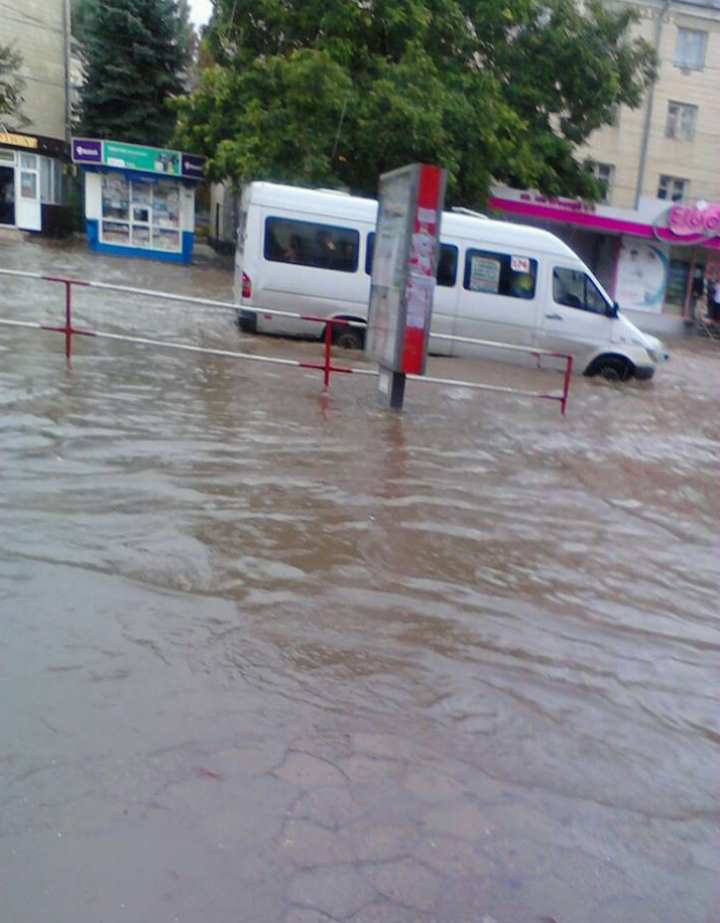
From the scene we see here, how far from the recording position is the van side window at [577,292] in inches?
566

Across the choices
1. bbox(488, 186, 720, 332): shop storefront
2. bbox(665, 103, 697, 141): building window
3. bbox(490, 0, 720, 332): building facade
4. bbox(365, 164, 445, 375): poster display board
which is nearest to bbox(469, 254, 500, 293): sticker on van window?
bbox(365, 164, 445, 375): poster display board

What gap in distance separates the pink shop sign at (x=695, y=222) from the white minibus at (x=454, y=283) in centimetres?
1687

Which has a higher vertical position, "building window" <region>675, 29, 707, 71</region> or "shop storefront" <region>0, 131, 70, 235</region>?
"building window" <region>675, 29, 707, 71</region>

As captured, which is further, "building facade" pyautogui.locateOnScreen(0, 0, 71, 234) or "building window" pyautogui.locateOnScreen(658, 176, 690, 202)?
"building window" pyautogui.locateOnScreen(658, 176, 690, 202)

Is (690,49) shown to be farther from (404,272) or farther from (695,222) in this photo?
(404,272)

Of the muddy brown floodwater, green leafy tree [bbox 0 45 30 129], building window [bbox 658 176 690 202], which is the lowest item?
the muddy brown floodwater

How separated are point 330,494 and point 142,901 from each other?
168 inches

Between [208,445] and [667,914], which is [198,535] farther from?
[667,914]

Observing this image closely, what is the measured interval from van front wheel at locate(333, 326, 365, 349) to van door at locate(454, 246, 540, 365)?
1.58 meters

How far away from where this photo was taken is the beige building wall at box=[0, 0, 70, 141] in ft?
106

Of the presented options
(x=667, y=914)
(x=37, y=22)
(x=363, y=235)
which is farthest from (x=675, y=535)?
(x=37, y=22)

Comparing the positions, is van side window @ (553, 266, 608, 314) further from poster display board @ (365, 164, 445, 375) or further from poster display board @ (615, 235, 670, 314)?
poster display board @ (615, 235, 670, 314)

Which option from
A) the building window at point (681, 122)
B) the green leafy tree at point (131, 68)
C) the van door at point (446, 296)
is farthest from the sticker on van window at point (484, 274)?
the building window at point (681, 122)

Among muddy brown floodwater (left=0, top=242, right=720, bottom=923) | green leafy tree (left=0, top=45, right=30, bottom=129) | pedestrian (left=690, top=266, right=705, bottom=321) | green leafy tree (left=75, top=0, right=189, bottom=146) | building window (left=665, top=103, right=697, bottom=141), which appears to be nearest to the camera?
muddy brown floodwater (left=0, top=242, right=720, bottom=923)
